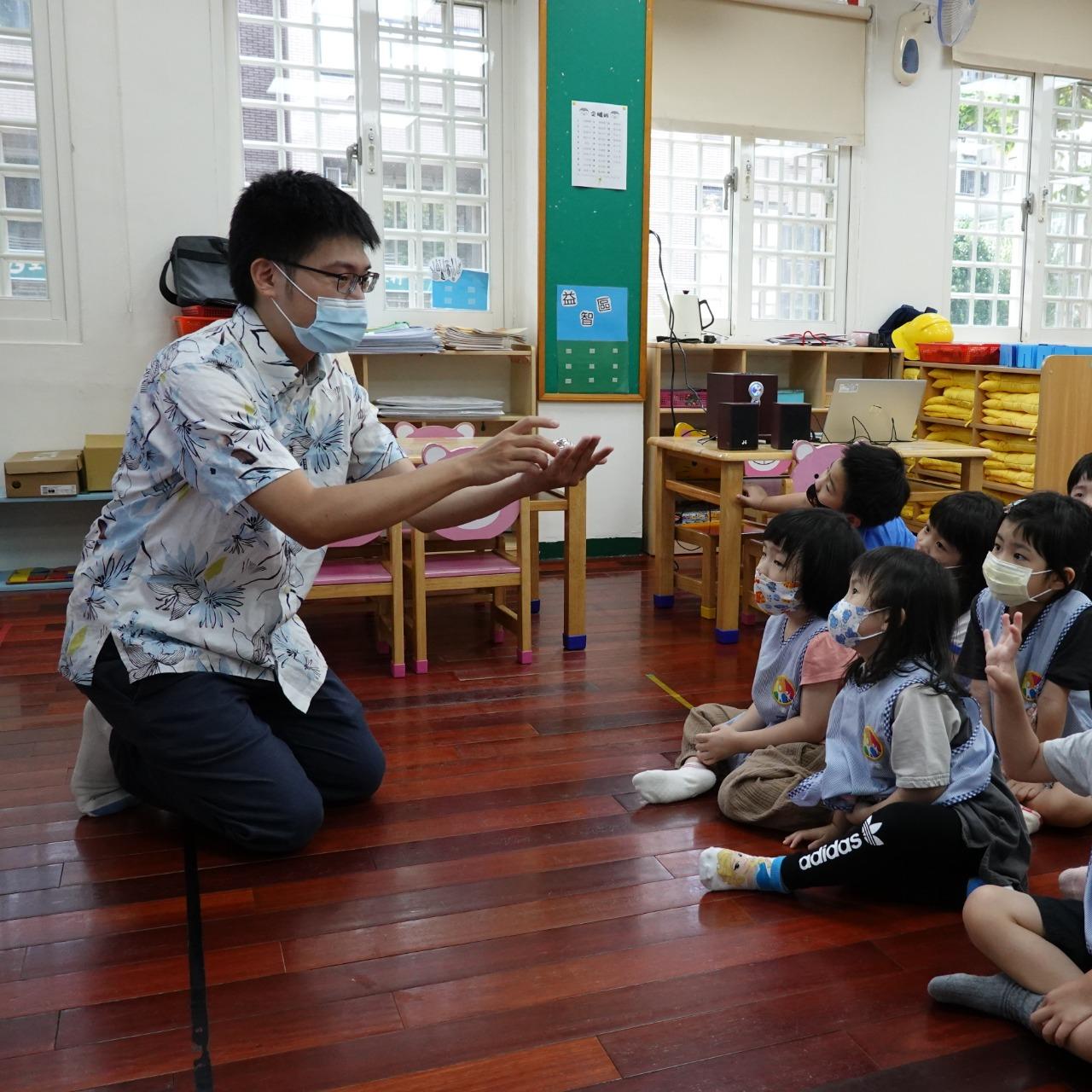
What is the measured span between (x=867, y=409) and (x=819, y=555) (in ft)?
6.40

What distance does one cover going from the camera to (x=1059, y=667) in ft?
7.14

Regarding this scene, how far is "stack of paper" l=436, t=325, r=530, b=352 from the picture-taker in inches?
195

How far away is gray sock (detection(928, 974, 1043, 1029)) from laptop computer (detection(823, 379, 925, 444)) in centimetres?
266

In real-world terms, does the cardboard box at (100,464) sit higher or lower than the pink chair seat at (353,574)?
higher

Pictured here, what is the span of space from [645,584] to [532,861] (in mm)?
2744

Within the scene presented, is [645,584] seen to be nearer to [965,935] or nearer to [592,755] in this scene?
[592,755]

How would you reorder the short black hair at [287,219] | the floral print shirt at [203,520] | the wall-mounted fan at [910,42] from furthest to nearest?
1. the wall-mounted fan at [910,42]
2. the short black hair at [287,219]
3. the floral print shirt at [203,520]

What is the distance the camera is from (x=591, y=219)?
201 inches

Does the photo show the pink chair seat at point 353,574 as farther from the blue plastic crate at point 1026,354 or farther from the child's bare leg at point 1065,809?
the blue plastic crate at point 1026,354

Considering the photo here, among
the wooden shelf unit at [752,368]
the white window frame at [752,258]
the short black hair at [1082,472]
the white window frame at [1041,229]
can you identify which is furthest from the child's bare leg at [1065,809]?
the white window frame at [1041,229]

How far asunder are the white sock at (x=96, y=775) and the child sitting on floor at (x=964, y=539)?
74.6 inches

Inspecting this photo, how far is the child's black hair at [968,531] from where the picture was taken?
8.36ft

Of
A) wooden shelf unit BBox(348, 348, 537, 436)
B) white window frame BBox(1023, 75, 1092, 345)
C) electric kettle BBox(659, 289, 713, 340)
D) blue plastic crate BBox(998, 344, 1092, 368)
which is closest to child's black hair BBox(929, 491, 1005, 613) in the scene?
wooden shelf unit BBox(348, 348, 537, 436)

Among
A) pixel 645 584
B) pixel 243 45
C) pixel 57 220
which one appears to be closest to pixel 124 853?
pixel 645 584
